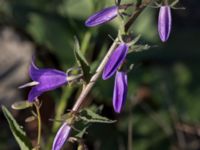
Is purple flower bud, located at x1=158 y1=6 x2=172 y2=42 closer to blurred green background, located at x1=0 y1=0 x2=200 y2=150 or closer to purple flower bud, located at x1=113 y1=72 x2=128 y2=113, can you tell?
purple flower bud, located at x1=113 y1=72 x2=128 y2=113

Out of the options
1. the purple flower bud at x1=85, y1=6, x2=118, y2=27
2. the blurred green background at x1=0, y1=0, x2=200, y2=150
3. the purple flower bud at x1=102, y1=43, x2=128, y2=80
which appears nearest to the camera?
the purple flower bud at x1=102, y1=43, x2=128, y2=80

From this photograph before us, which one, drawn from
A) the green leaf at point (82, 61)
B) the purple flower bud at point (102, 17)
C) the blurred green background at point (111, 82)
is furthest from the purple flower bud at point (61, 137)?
the blurred green background at point (111, 82)

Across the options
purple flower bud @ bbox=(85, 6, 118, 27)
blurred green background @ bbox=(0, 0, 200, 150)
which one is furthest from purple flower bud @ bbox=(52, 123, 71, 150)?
blurred green background @ bbox=(0, 0, 200, 150)

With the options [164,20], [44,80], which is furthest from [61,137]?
[164,20]

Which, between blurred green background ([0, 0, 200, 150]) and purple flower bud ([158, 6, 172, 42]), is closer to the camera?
purple flower bud ([158, 6, 172, 42])

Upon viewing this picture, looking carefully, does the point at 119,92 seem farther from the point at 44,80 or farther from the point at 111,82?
the point at 111,82
